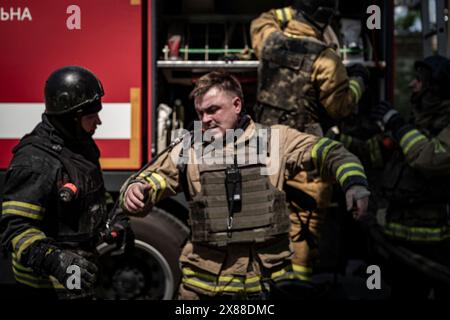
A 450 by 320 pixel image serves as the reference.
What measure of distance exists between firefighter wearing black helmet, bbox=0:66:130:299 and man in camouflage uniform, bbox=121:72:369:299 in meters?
0.29

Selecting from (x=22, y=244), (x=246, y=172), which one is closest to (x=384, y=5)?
(x=246, y=172)

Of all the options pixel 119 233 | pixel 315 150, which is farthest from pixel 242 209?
pixel 119 233

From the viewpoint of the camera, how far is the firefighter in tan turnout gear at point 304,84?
3.53 metres

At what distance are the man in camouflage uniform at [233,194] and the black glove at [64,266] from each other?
32 cm

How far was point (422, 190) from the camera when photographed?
11.8 feet

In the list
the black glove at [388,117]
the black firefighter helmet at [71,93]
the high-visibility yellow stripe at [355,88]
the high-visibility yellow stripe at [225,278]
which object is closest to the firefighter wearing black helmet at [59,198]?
the black firefighter helmet at [71,93]

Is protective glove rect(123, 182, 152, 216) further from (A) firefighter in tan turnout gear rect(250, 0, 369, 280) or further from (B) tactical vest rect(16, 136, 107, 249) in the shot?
(A) firefighter in tan turnout gear rect(250, 0, 369, 280)

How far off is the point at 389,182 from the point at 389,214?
0.72 ft

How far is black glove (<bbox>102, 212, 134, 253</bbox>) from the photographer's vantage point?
9.35ft

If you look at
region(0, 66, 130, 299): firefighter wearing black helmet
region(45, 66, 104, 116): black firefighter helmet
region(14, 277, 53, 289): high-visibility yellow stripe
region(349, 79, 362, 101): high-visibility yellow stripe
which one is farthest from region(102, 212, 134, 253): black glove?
region(349, 79, 362, 101): high-visibility yellow stripe

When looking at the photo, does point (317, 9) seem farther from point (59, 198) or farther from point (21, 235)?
point (21, 235)

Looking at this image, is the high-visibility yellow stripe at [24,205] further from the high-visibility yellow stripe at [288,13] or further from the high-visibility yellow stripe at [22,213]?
the high-visibility yellow stripe at [288,13]

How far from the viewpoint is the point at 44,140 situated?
2674 millimetres

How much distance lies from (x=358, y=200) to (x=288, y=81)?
142cm
